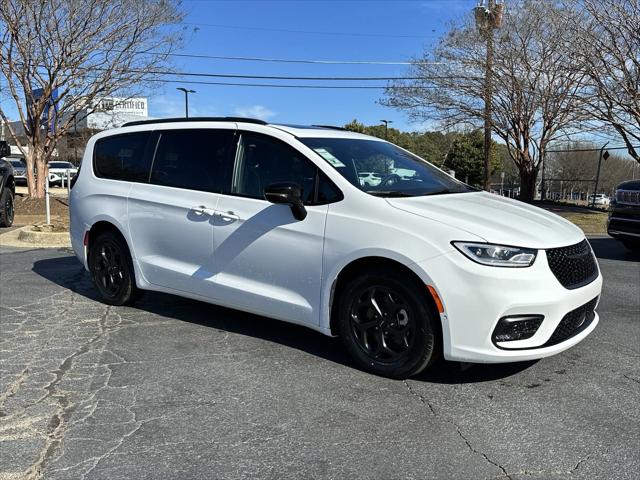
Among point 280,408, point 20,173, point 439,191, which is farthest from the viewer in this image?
point 20,173

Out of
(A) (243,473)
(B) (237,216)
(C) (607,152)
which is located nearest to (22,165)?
(C) (607,152)

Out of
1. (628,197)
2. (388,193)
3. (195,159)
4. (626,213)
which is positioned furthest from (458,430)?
(628,197)

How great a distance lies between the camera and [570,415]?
356 centimetres

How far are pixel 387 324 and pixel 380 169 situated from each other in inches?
52.5

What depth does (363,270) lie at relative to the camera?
408 cm

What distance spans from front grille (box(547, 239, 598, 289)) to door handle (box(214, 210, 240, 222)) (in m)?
2.34

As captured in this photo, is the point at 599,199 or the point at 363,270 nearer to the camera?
the point at 363,270

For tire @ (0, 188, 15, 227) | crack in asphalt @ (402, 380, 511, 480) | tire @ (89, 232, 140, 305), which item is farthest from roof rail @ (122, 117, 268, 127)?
tire @ (0, 188, 15, 227)

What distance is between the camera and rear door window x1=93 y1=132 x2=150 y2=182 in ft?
18.3

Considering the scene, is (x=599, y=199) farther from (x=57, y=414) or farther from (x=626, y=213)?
(x=57, y=414)

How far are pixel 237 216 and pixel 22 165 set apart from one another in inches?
1195

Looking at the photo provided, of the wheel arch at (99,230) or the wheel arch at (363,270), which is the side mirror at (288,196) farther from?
the wheel arch at (99,230)

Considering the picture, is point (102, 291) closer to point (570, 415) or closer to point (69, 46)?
point (570, 415)

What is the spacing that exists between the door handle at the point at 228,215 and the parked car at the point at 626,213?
7.29 metres
